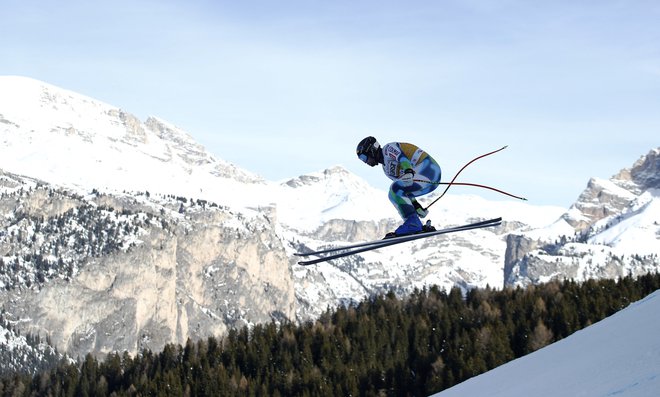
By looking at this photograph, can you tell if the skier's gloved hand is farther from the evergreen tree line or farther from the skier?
the evergreen tree line

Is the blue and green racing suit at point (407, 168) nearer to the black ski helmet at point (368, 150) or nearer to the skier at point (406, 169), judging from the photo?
the skier at point (406, 169)

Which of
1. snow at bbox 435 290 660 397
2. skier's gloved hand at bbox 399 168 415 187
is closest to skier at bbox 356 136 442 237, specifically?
skier's gloved hand at bbox 399 168 415 187

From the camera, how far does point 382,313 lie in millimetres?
133125

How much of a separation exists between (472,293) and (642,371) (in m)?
122

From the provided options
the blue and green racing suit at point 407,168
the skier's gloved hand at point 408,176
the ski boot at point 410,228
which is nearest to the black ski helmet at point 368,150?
the blue and green racing suit at point 407,168

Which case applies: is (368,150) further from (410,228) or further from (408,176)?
(410,228)

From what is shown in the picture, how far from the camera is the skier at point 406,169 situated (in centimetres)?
2206

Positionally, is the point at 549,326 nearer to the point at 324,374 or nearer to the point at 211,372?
the point at 324,374

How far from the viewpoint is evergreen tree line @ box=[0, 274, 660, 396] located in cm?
10456

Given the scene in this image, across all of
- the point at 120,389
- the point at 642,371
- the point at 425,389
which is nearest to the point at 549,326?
the point at 425,389

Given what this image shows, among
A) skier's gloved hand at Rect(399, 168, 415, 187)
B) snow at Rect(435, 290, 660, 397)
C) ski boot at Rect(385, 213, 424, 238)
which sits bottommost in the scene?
snow at Rect(435, 290, 660, 397)

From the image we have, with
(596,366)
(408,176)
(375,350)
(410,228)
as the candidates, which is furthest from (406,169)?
(375,350)

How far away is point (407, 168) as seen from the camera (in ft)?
72.2

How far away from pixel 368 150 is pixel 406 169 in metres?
1.04
